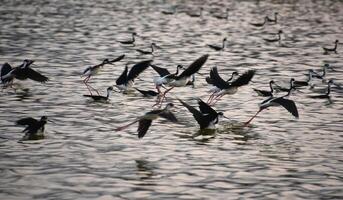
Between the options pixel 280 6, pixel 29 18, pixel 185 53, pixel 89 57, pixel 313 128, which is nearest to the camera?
pixel 313 128

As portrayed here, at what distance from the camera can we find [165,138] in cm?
1786

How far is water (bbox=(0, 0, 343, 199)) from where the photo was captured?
13742mm

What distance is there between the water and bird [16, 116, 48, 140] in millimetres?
326

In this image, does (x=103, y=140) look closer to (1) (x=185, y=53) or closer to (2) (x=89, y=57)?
(2) (x=89, y=57)

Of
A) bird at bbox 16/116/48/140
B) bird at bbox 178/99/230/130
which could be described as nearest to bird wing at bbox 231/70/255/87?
bird at bbox 178/99/230/130

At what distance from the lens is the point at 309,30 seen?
47781mm

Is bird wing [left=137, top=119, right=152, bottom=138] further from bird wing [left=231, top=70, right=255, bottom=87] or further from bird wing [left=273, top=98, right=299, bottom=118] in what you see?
bird wing [left=273, top=98, right=299, bottom=118]

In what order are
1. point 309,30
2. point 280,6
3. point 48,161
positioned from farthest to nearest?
point 280,6 < point 309,30 < point 48,161

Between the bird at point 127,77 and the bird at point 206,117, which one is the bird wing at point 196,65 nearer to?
the bird at point 206,117

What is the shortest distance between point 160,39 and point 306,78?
1544 cm

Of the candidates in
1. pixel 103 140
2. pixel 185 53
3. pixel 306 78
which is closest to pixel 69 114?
pixel 103 140

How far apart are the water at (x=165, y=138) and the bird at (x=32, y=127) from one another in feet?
1.07

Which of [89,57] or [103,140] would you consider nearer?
[103,140]

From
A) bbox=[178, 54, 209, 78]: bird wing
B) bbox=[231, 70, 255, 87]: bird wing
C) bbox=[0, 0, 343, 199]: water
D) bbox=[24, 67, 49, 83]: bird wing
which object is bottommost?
bbox=[0, 0, 343, 199]: water
